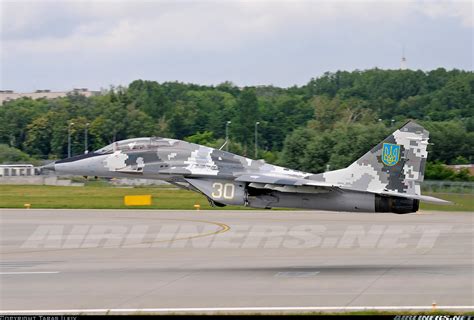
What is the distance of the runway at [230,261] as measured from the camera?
17.8 m

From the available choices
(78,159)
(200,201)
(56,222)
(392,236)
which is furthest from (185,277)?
(200,201)

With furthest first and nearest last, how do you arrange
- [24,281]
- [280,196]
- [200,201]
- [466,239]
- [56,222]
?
[200,201] < [56,222] < [466,239] < [280,196] < [24,281]

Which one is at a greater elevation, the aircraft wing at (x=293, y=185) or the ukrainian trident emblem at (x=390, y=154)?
the ukrainian trident emblem at (x=390, y=154)

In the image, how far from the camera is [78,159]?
23.6 meters

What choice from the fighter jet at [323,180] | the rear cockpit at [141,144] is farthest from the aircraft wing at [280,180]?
the rear cockpit at [141,144]

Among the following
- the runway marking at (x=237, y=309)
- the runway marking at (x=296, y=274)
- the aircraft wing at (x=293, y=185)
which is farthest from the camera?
the aircraft wing at (x=293, y=185)

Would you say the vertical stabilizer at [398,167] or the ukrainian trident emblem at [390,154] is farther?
the ukrainian trident emblem at [390,154]

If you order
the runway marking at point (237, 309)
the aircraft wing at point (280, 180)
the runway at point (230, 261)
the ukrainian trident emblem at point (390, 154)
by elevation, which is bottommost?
the runway at point (230, 261)

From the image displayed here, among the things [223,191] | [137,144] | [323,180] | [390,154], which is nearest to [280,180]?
[323,180]

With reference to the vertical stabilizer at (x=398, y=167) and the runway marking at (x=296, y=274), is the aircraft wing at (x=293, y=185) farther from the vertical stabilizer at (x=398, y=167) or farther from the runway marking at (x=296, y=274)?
the runway marking at (x=296, y=274)

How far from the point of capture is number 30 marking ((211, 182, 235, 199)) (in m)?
22.1

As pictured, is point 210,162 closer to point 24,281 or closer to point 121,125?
point 24,281

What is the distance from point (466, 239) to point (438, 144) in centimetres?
3866

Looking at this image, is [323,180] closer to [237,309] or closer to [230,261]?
[230,261]
